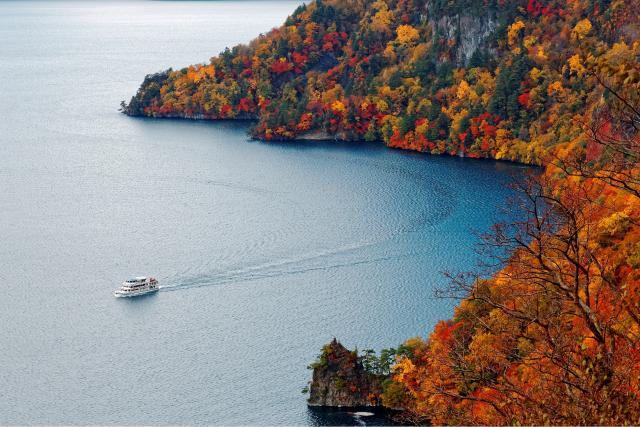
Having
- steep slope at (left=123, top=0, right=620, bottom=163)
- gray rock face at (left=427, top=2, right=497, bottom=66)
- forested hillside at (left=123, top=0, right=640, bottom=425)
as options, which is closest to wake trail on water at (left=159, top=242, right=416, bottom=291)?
forested hillside at (left=123, top=0, right=640, bottom=425)

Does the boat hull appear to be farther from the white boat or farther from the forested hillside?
the forested hillside

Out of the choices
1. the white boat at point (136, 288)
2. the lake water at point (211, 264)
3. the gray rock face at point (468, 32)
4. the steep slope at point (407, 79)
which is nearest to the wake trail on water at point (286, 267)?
Answer: the lake water at point (211, 264)

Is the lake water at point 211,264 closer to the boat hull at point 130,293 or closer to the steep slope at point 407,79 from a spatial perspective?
the boat hull at point 130,293

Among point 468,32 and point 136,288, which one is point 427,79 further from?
point 136,288

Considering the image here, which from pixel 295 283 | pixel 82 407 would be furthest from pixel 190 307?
pixel 82 407

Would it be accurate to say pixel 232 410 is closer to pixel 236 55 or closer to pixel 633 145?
pixel 633 145

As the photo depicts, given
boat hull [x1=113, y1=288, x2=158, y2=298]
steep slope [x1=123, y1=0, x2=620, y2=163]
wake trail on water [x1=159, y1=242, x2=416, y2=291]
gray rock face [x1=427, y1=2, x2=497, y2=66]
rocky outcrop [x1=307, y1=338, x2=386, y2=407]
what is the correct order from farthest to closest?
gray rock face [x1=427, y1=2, x2=497, y2=66] → steep slope [x1=123, y1=0, x2=620, y2=163] → wake trail on water [x1=159, y1=242, x2=416, y2=291] → boat hull [x1=113, y1=288, x2=158, y2=298] → rocky outcrop [x1=307, y1=338, x2=386, y2=407]

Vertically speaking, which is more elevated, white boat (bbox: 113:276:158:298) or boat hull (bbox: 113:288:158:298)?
white boat (bbox: 113:276:158:298)

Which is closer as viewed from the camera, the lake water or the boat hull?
the lake water

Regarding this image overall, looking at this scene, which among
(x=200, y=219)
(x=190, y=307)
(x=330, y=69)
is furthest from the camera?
(x=330, y=69)
